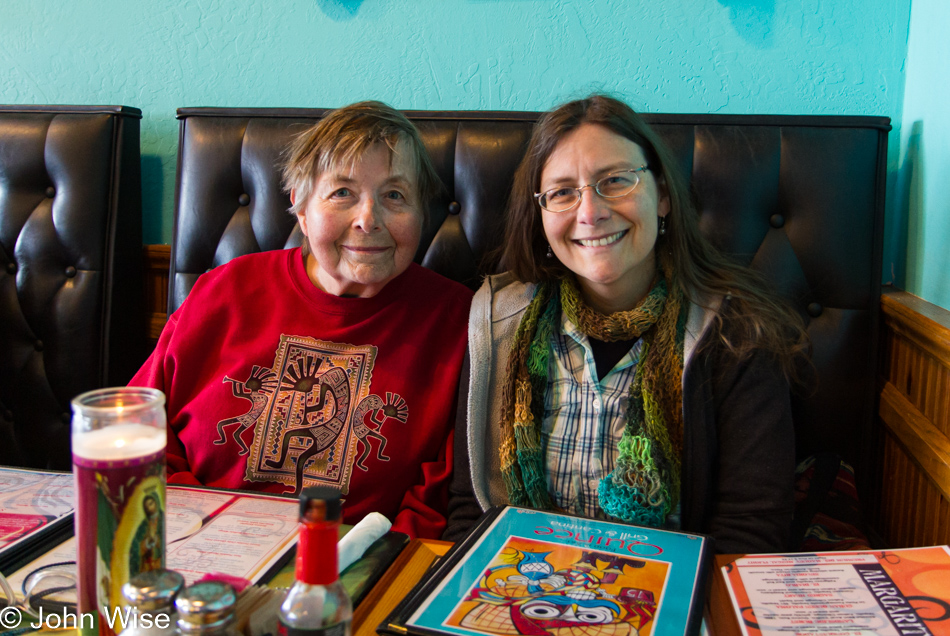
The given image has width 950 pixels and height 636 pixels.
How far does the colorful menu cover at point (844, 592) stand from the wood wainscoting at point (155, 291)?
5.95ft

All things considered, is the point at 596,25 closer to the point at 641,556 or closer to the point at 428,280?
the point at 428,280

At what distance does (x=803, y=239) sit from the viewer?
1.53m

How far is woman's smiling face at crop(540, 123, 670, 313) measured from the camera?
129 centimetres

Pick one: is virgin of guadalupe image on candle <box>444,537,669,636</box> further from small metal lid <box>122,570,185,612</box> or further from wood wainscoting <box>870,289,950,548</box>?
wood wainscoting <box>870,289,950,548</box>

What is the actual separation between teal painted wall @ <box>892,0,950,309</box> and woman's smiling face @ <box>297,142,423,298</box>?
1.04m

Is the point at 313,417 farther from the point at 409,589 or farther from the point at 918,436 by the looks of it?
the point at 918,436

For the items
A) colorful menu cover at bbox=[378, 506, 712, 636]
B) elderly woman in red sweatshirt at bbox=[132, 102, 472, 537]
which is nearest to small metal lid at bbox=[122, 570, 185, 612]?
colorful menu cover at bbox=[378, 506, 712, 636]

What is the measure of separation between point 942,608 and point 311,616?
68 centimetres

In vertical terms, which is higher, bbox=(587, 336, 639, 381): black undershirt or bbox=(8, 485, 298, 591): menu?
bbox=(587, 336, 639, 381): black undershirt

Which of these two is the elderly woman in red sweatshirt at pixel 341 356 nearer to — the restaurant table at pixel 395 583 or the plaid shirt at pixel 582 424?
the plaid shirt at pixel 582 424

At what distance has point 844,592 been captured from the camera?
82cm

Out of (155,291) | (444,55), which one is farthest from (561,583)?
(155,291)

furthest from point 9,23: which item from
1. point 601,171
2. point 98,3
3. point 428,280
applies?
point 601,171

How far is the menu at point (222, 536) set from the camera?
876 mm
